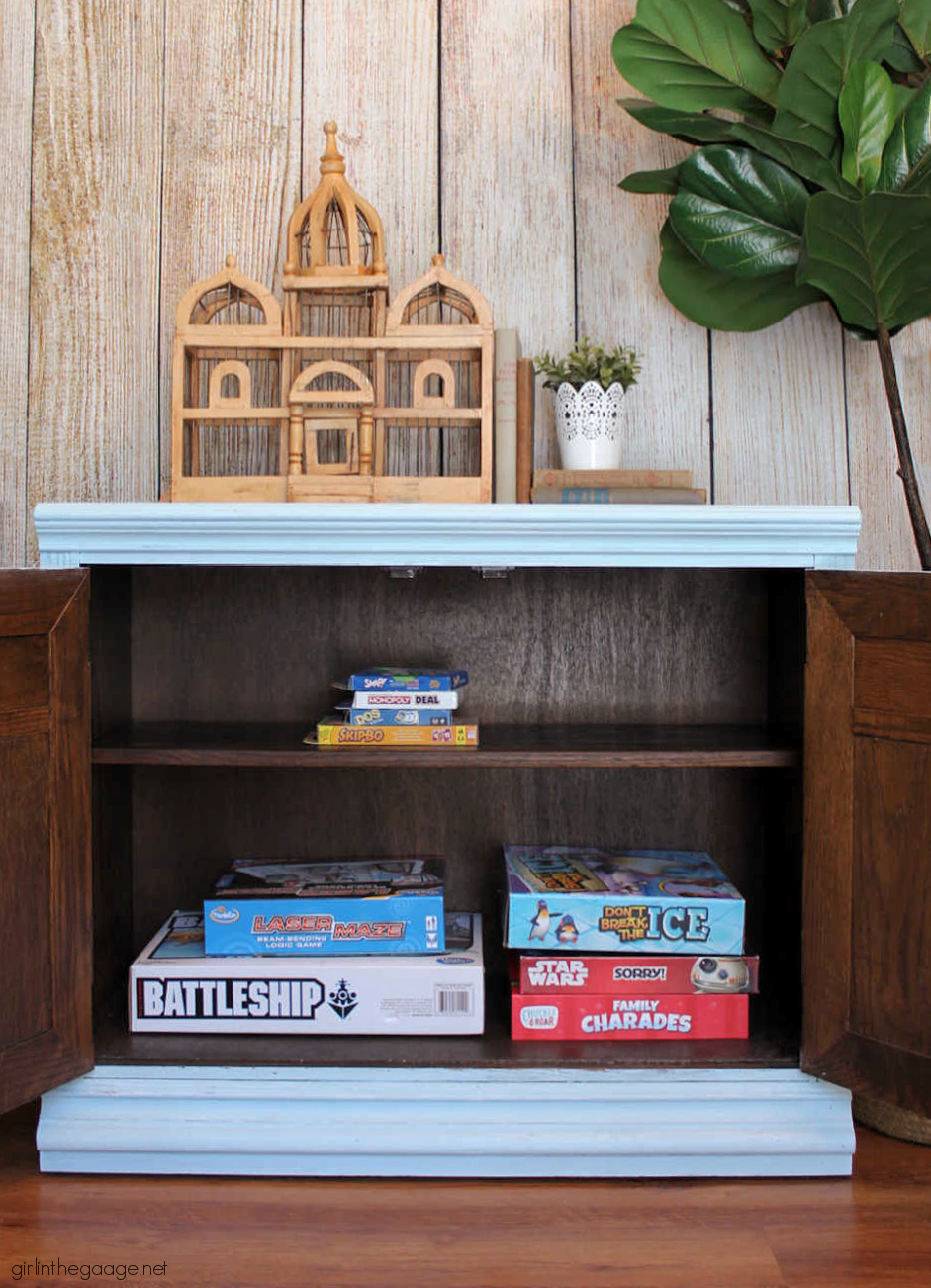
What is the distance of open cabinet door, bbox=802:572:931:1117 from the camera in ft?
3.87

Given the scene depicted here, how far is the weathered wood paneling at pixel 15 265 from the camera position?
1660 mm

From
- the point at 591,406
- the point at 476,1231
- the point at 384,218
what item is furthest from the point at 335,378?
the point at 476,1231

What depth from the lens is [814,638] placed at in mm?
1266

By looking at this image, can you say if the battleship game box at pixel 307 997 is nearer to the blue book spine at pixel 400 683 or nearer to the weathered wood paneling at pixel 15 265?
the blue book spine at pixel 400 683

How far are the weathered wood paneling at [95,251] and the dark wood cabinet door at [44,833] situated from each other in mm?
446

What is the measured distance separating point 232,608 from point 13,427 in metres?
0.45

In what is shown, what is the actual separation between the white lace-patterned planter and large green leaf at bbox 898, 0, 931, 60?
1.98 ft

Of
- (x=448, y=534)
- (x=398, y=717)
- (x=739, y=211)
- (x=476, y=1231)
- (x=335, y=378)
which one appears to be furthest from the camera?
(x=335, y=378)

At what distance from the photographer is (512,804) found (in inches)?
63.8

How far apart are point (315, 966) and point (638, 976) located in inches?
16.1

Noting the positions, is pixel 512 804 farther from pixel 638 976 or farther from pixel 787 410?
pixel 787 410

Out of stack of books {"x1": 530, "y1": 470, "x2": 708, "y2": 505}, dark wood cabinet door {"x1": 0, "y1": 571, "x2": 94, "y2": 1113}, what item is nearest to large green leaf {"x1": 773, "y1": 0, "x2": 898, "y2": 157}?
stack of books {"x1": 530, "y1": 470, "x2": 708, "y2": 505}

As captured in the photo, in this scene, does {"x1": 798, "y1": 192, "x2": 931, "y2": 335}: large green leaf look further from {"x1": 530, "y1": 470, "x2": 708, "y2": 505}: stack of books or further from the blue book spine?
the blue book spine

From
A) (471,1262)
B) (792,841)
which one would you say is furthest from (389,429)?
(471,1262)
